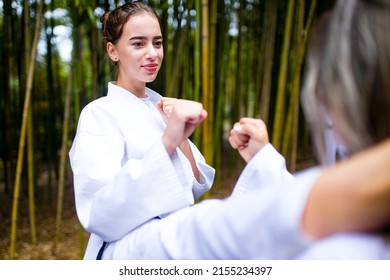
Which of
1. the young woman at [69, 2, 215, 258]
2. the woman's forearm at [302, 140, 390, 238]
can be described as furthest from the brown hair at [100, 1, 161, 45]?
the woman's forearm at [302, 140, 390, 238]

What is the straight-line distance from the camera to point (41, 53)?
2244mm

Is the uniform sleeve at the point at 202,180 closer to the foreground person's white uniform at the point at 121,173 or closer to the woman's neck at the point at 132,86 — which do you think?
the foreground person's white uniform at the point at 121,173

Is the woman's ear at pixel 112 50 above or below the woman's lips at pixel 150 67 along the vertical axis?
above

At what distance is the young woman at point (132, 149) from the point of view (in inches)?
23.0

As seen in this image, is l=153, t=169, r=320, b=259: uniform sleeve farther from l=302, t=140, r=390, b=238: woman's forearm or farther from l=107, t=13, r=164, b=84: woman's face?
l=107, t=13, r=164, b=84: woman's face

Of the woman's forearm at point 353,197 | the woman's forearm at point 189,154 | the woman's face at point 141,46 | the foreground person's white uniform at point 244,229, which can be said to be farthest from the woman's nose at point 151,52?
the woman's forearm at point 353,197

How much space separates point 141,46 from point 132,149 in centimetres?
19

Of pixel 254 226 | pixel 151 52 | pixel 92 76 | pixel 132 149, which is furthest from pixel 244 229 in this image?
pixel 92 76

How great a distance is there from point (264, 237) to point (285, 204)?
0.14 ft

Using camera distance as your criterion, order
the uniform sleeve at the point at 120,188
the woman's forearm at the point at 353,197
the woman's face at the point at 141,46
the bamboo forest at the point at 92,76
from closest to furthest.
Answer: the woman's forearm at the point at 353,197, the uniform sleeve at the point at 120,188, the woman's face at the point at 141,46, the bamboo forest at the point at 92,76

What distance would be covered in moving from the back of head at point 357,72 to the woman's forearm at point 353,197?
28 mm

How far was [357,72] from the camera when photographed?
13.6 inches

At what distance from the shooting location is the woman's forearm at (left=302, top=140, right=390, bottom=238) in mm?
302
